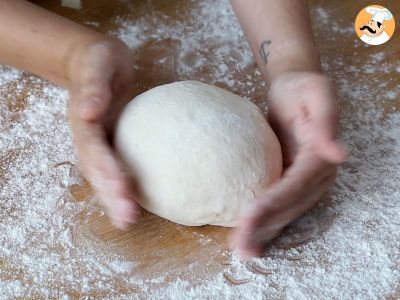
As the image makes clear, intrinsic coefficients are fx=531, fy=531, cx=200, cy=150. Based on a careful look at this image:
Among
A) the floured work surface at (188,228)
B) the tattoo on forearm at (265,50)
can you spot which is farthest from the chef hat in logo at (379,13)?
the tattoo on forearm at (265,50)

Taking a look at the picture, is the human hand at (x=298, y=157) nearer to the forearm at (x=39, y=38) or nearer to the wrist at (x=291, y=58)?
the wrist at (x=291, y=58)

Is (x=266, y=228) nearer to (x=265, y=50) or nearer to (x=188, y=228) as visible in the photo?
(x=188, y=228)

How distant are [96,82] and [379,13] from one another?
83 centimetres

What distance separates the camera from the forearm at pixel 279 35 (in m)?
1.08

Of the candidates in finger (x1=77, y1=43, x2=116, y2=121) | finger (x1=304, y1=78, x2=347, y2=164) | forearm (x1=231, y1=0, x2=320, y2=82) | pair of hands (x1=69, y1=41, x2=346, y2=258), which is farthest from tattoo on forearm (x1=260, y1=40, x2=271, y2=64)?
finger (x1=77, y1=43, x2=116, y2=121)

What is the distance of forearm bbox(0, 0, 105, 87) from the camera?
1.08 metres

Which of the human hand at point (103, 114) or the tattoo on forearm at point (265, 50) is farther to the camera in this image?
the tattoo on forearm at point (265, 50)

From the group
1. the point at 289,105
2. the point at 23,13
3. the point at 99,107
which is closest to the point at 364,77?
the point at 289,105

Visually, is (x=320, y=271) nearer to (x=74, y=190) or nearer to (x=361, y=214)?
(x=361, y=214)

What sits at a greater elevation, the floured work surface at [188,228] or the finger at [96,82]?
the finger at [96,82]

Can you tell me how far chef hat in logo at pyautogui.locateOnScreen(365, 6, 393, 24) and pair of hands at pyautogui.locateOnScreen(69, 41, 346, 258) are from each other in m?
0.49

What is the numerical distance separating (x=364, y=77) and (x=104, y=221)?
0.68 metres

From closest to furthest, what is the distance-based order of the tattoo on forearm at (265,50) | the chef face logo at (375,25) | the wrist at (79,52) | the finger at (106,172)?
1. the finger at (106,172)
2. the wrist at (79,52)
3. the tattoo on forearm at (265,50)
4. the chef face logo at (375,25)

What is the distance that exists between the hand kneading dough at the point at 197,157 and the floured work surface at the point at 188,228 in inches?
3.4
